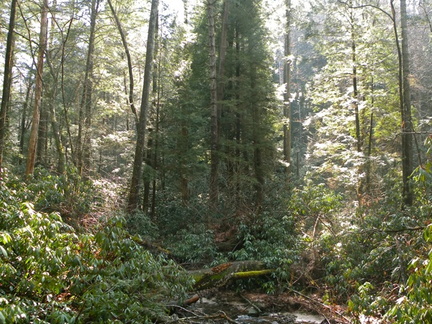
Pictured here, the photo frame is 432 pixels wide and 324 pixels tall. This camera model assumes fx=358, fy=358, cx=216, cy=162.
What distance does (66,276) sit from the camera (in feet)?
17.1

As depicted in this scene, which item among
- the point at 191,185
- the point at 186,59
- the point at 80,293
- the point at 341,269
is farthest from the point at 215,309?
the point at 186,59

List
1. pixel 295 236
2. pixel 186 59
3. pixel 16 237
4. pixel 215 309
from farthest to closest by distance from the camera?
pixel 186 59 → pixel 295 236 → pixel 215 309 → pixel 16 237

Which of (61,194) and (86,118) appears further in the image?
(86,118)

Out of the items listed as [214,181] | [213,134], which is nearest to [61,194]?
[214,181]

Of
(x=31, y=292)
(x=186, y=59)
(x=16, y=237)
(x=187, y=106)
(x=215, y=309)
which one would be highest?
(x=186, y=59)

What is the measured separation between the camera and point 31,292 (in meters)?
4.41

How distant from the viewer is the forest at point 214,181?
5043 millimetres

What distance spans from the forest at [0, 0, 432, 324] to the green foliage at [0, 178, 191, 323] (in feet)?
0.09

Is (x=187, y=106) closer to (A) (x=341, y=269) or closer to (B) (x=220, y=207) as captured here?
(B) (x=220, y=207)

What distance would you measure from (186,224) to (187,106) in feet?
17.0

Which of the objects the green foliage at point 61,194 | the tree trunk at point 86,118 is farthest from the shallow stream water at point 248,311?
the tree trunk at point 86,118

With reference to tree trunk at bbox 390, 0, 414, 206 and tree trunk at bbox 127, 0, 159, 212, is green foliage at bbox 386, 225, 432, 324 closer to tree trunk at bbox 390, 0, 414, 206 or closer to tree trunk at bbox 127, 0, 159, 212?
tree trunk at bbox 390, 0, 414, 206

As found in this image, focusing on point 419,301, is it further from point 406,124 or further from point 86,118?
point 86,118

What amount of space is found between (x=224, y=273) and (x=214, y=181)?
16.7 feet
